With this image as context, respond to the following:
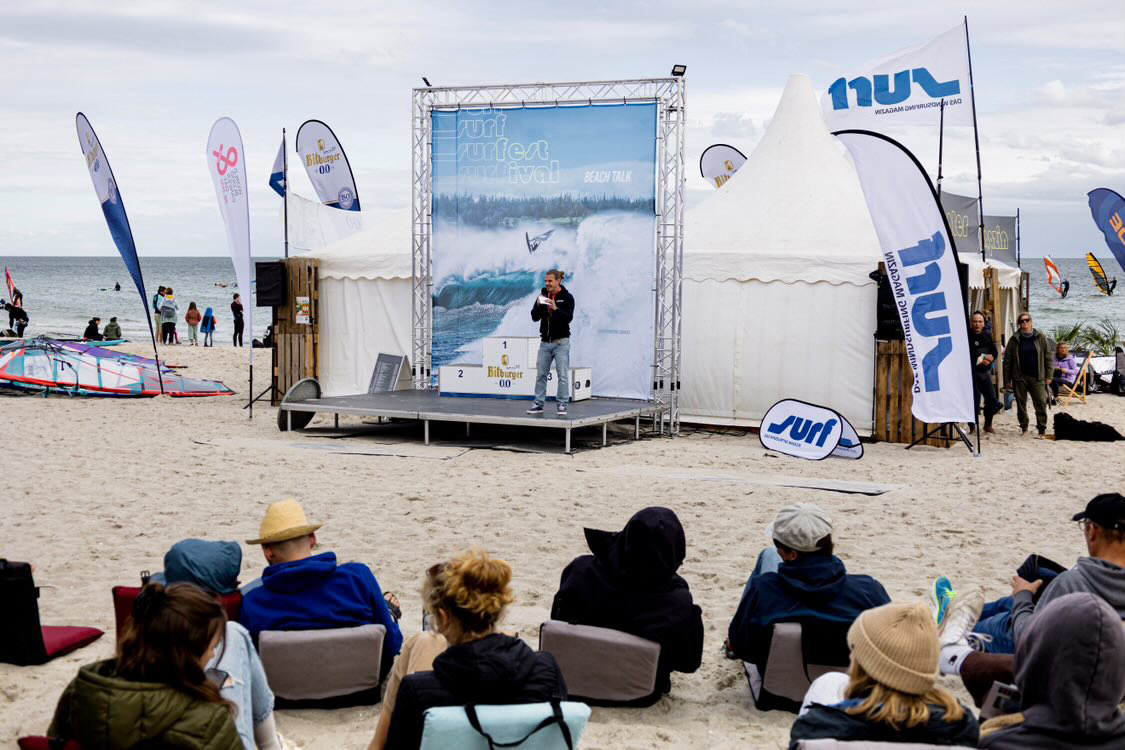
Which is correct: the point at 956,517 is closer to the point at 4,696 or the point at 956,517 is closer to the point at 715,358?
the point at 715,358

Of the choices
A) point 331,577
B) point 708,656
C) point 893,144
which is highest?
point 893,144

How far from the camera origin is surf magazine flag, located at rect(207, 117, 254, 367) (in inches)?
463

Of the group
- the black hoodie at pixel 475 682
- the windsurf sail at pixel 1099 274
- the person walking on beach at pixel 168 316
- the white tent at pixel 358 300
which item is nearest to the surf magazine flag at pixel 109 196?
the white tent at pixel 358 300

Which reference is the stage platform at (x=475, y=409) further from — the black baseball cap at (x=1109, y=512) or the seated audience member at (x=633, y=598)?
the black baseball cap at (x=1109, y=512)

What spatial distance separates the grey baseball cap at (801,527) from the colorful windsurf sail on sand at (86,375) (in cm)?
1258

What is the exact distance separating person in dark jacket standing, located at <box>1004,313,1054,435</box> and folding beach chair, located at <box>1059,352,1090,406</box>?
346cm

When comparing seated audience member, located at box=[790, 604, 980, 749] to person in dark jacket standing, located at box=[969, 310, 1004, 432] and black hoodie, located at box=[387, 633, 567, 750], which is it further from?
person in dark jacket standing, located at box=[969, 310, 1004, 432]

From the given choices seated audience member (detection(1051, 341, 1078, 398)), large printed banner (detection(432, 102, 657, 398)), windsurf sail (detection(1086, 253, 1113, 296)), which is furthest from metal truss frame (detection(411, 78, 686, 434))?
windsurf sail (detection(1086, 253, 1113, 296))

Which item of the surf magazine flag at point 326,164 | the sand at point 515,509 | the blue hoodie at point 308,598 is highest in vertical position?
the surf magazine flag at point 326,164

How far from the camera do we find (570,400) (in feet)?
38.9

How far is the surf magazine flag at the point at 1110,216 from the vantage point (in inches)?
618

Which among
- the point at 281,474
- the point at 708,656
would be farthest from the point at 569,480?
the point at 708,656

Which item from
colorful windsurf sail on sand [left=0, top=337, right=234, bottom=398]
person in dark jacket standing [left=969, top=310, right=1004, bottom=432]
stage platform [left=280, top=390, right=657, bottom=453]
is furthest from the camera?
colorful windsurf sail on sand [left=0, top=337, right=234, bottom=398]

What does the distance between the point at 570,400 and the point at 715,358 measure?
1743 mm
